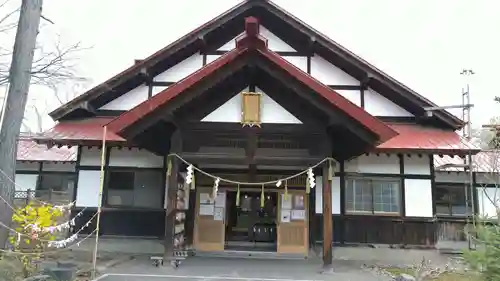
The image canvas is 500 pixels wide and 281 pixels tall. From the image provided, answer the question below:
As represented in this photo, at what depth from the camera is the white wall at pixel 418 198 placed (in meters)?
10.7

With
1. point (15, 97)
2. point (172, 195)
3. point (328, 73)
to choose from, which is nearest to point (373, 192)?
point (328, 73)

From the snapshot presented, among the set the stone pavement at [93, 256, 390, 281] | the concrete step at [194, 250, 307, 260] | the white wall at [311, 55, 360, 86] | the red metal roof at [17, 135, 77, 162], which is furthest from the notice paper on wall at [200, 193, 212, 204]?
the red metal roof at [17, 135, 77, 162]

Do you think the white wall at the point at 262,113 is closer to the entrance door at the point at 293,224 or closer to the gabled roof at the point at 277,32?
the entrance door at the point at 293,224

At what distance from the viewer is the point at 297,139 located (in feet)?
29.3

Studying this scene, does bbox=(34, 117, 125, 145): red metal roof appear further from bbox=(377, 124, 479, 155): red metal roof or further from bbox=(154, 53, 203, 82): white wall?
bbox=(377, 124, 479, 155): red metal roof

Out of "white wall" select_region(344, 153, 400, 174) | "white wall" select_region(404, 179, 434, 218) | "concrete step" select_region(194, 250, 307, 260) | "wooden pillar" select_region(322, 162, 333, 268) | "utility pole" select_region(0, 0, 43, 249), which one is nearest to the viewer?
"utility pole" select_region(0, 0, 43, 249)

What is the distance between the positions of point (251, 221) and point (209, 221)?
3.41 meters

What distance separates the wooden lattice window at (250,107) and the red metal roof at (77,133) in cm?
333

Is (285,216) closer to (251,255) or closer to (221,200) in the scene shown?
(251,255)

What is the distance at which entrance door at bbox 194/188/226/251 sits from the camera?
11.1 meters

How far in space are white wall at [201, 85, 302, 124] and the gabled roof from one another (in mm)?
3118

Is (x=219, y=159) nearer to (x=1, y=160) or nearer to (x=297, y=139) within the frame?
(x=297, y=139)

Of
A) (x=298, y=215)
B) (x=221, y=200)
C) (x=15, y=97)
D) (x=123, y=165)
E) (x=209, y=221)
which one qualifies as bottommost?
(x=209, y=221)

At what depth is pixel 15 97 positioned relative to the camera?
8.48 metres
